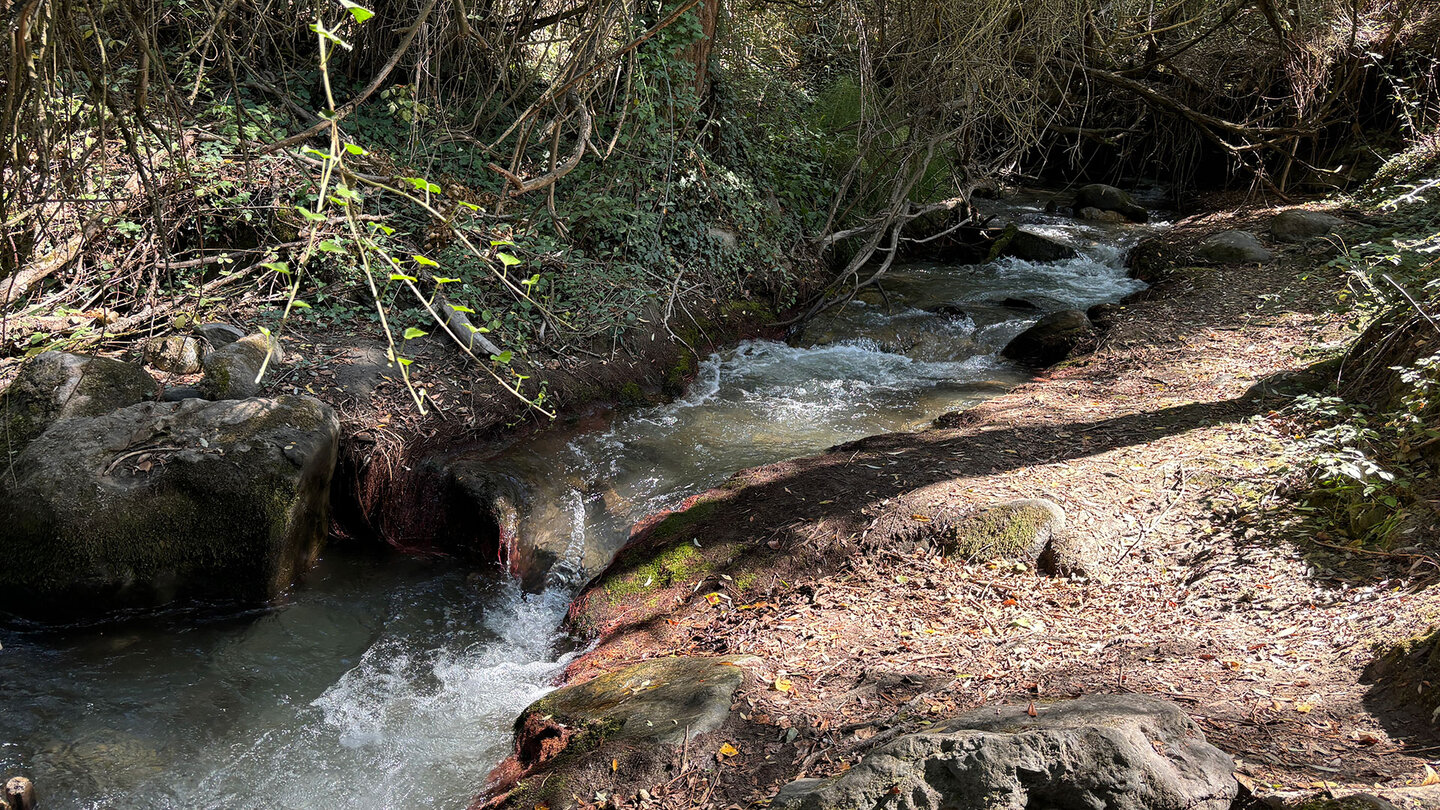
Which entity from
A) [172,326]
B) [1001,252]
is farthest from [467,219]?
[1001,252]

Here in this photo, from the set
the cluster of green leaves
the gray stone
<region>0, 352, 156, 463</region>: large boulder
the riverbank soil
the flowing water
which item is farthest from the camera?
<region>0, 352, 156, 463</region>: large boulder

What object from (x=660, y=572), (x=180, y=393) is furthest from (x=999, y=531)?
(x=180, y=393)

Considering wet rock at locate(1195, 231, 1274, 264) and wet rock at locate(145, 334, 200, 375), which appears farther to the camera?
wet rock at locate(1195, 231, 1274, 264)

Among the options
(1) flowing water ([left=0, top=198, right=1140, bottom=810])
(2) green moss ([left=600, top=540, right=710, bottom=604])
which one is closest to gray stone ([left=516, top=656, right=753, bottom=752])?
(1) flowing water ([left=0, top=198, right=1140, bottom=810])

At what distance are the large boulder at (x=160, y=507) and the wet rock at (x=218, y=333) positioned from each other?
0.82 metres

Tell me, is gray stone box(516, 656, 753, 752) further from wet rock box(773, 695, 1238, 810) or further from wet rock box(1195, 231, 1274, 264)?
wet rock box(1195, 231, 1274, 264)

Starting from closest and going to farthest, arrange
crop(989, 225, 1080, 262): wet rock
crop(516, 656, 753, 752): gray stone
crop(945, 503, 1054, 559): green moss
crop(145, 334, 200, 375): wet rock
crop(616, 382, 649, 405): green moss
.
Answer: crop(516, 656, 753, 752): gray stone → crop(945, 503, 1054, 559): green moss → crop(145, 334, 200, 375): wet rock → crop(616, 382, 649, 405): green moss → crop(989, 225, 1080, 262): wet rock

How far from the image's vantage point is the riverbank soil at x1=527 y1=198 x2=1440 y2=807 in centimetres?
302

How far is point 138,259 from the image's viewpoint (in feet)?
20.2

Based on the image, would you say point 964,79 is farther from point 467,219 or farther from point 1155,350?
point 467,219

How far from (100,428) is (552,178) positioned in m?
3.64

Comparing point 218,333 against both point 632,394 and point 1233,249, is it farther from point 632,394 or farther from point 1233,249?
point 1233,249

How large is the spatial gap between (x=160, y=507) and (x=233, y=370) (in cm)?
114

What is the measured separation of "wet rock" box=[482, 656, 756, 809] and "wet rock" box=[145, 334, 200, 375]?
3767 millimetres
